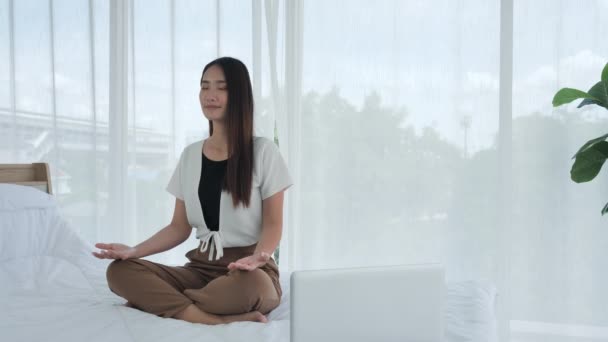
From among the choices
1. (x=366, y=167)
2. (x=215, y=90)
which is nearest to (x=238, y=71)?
(x=215, y=90)

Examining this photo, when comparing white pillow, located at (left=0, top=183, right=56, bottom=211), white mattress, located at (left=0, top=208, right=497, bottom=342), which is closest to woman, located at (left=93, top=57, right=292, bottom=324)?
white mattress, located at (left=0, top=208, right=497, bottom=342)

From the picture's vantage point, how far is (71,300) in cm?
152

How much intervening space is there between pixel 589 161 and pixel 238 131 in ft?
4.25

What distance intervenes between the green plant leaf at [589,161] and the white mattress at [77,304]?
68 centimetres

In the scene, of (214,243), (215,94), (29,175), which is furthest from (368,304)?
(29,175)

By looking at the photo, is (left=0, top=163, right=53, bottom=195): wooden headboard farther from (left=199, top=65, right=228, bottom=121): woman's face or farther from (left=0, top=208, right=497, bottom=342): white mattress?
(left=199, top=65, right=228, bottom=121): woman's face

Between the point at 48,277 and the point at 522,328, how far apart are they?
1888 mm

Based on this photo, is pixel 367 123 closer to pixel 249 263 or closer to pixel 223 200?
pixel 223 200

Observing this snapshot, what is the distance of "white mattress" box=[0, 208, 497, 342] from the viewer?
120cm

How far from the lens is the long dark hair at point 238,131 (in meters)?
1.57

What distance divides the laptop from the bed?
0.69 feet

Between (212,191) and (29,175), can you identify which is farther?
(29,175)

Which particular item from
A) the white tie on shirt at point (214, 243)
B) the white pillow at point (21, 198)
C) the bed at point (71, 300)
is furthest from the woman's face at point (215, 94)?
→ the white pillow at point (21, 198)

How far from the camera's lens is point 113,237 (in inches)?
113
